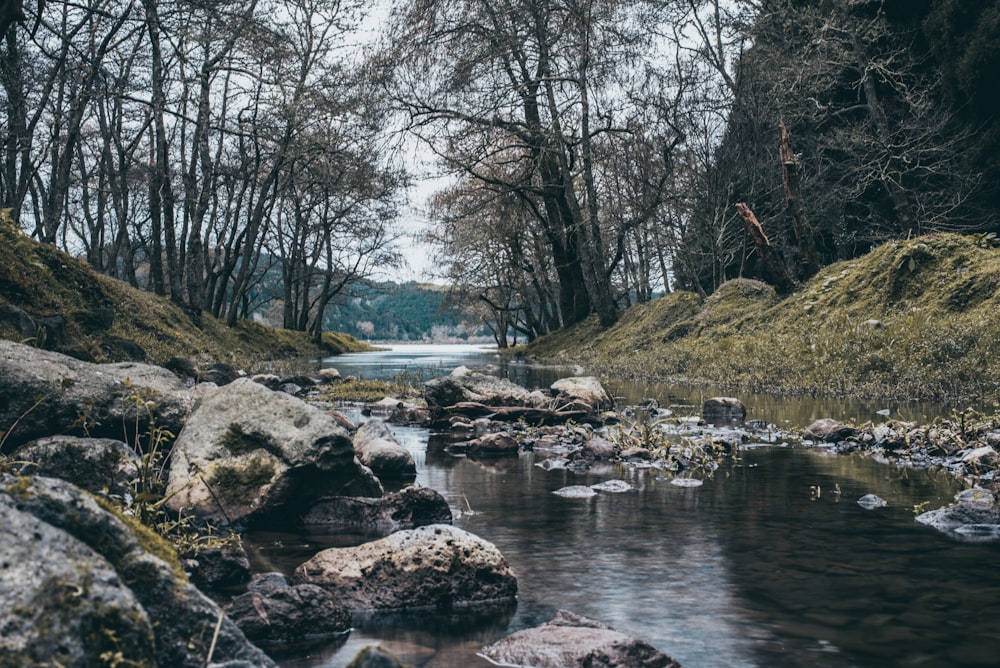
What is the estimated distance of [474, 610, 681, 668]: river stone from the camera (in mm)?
3152

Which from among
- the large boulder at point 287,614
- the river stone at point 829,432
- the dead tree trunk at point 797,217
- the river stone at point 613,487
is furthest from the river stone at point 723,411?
the dead tree trunk at point 797,217

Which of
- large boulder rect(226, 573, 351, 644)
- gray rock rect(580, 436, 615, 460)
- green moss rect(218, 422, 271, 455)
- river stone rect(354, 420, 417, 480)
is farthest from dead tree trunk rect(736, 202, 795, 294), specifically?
large boulder rect(226, 573, 351, 644)

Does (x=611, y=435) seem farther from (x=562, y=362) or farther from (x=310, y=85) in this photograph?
(x=310, y=85)

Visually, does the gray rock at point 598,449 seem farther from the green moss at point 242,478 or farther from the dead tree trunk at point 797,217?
the dead tree trunk at point 797,217

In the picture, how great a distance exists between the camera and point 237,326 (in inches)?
1476

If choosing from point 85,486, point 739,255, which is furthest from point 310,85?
point 85,486

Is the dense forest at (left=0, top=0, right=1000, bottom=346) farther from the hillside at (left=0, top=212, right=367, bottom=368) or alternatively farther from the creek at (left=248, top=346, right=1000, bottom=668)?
the creek at (left=248, top=346, right=1000, bottom=668)

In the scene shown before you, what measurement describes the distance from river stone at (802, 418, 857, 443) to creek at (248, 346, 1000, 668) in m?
1.48

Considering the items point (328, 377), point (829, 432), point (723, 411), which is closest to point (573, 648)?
point (829, 432)

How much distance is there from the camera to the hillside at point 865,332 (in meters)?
12.9

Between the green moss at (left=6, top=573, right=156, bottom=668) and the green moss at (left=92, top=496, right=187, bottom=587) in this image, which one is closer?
the green moss at (left=6, top=573, right=156, bottom=668)

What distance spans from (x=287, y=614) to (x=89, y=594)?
1.43 m

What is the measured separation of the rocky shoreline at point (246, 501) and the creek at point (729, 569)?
0.87ft

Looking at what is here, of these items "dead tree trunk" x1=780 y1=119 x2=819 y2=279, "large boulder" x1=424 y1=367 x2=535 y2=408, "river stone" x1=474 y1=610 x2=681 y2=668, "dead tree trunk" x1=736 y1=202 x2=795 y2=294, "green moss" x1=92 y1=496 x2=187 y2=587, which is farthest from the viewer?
"dead tree trunk" x1=780 y1=119 x2=819 y2=279
